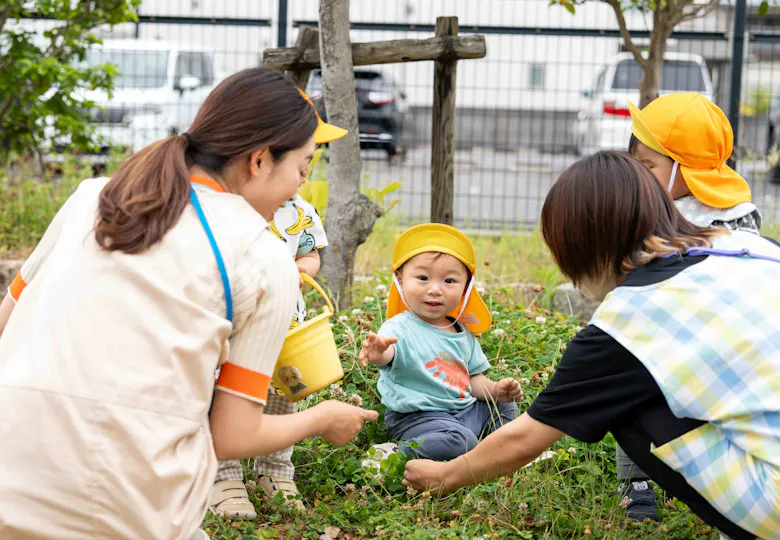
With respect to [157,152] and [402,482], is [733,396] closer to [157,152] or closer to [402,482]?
[402,482]

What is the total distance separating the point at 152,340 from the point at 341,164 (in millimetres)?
2536

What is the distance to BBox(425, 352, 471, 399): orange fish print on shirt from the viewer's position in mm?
3127

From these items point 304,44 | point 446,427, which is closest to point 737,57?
point 304,44

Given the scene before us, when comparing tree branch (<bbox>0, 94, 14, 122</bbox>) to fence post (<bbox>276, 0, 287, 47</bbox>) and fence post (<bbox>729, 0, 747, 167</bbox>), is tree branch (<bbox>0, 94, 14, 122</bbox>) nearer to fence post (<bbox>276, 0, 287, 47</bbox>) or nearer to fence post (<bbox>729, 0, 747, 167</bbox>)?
fence post (<bbox>276, 0, 287, 47</bbox>)

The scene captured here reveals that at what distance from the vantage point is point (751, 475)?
199 cm

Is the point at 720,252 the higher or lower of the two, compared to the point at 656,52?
lower

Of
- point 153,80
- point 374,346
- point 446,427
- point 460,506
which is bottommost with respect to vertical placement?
point 460,506

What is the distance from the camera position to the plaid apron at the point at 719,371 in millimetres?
1990

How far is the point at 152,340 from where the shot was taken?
1759mm

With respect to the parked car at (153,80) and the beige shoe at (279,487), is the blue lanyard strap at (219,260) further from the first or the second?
the parked car at (153,80)

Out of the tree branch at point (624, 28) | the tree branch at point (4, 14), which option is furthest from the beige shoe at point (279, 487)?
the tree branch at point (4, 14)

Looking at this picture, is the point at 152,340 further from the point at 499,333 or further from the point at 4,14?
the point at 4,14

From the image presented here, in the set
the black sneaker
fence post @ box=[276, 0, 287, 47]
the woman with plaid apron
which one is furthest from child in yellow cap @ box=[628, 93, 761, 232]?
fence post @ box=[276, 0, 287, 47]

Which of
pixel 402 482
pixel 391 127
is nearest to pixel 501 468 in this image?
pixel 402 482
